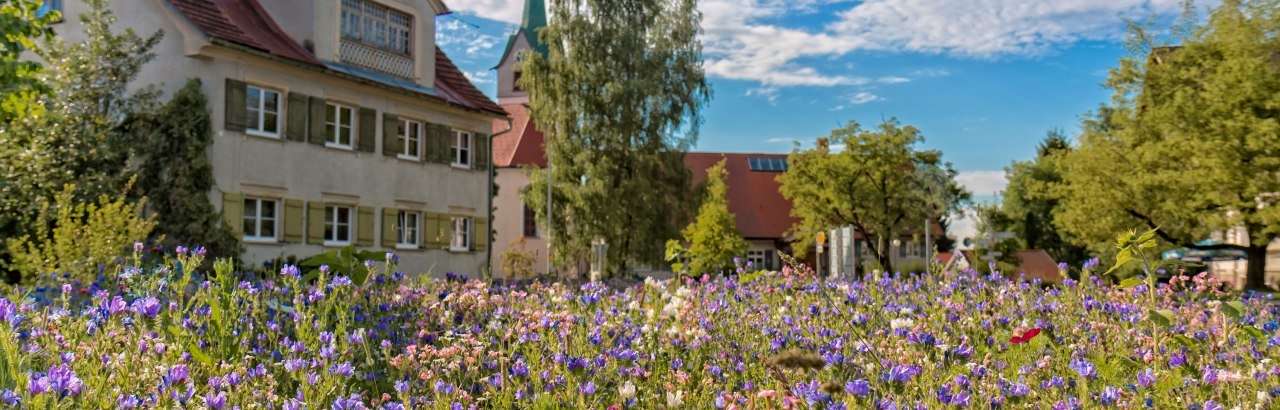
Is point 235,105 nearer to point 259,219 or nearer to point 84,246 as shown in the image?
point 259,219

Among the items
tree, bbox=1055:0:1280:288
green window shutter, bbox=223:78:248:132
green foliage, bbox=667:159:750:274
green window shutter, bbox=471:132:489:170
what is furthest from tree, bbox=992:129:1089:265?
green window shutter, bbox=223:78:248:132

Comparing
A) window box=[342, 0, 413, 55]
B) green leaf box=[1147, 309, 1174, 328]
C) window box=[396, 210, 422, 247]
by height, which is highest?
window box=[342, 0, 413, 55]

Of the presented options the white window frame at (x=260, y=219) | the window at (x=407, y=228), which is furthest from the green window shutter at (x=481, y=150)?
the white window frame at (x=260, y=219)

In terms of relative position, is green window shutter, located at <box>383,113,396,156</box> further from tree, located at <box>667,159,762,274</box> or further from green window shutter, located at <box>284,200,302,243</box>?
tree, located at <box>667,159,762,274</box>

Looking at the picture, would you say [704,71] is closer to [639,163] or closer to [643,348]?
[639,163]

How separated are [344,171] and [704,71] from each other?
15.0m

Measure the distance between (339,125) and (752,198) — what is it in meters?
38.2

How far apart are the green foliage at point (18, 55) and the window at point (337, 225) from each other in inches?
310

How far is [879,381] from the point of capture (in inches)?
146

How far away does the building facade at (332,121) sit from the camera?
2200cm

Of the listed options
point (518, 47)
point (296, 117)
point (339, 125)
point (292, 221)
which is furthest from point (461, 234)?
point (518, 47)

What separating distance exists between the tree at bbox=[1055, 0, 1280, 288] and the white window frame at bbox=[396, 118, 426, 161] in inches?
767

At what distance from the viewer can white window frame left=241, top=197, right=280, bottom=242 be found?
2253cm

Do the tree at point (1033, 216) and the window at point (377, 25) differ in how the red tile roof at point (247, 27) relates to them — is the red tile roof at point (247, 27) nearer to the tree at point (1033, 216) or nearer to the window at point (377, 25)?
the window at point (377, 25)
